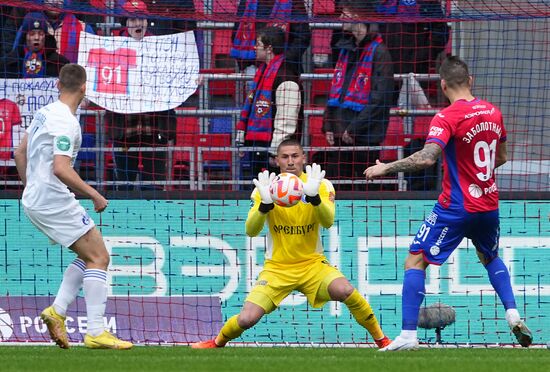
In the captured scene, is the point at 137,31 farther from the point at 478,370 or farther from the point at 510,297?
the point at 478,370

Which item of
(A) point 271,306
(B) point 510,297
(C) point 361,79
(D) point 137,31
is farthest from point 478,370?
(D) point 137,31

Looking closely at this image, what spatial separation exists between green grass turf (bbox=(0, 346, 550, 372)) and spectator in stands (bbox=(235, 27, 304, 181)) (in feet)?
11.8

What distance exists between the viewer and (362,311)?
33.7 feet

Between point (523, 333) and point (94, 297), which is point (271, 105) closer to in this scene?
point (94, 297)

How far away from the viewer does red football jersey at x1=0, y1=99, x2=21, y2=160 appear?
509 inches

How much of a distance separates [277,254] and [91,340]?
1.80 m

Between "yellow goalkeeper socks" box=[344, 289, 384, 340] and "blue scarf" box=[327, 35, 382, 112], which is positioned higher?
"blue scarf" box=[327, 35, 382, 112]

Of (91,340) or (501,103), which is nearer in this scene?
(91,340)

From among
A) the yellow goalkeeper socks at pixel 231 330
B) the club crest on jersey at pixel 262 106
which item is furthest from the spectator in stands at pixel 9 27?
the yellow goalkeeper socks at pixel 231 330

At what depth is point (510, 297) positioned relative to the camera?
9625 mm

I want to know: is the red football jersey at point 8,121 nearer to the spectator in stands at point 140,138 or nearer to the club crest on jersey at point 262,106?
the spectator in stands at point 140,138

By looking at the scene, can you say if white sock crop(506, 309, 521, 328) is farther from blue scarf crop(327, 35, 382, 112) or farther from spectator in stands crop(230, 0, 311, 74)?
spectator in stands crop(230, 0, 311, 74)

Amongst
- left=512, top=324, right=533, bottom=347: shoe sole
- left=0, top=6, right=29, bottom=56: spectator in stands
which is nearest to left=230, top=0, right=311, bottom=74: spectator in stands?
left=0, top=6, right=29, bottom=56: spectator in stands

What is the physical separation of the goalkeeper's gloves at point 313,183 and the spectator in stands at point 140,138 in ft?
10.9
